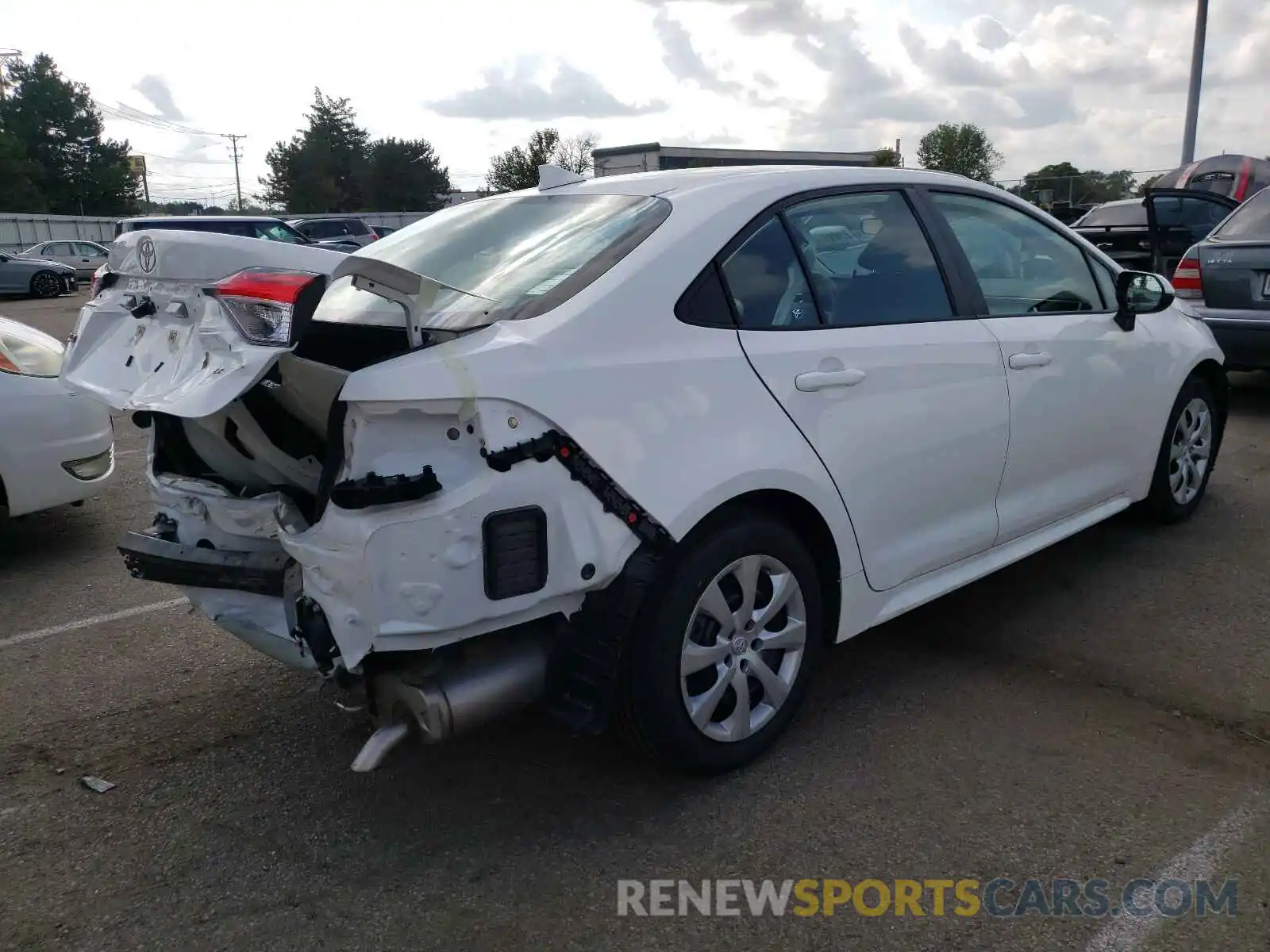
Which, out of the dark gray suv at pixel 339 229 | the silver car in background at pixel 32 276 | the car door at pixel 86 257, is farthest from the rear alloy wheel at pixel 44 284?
the dark gray suv at pixel 339 229

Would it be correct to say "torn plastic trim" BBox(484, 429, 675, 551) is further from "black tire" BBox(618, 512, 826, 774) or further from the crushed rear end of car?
"black tire" BBox(618, 512, 826, 774)

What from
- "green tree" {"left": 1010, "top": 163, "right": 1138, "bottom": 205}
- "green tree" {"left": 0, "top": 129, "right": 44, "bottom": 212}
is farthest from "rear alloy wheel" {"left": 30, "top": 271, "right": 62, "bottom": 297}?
"green tree" {"left": 0, "top": 129, "right": 44, "bottom": 212}

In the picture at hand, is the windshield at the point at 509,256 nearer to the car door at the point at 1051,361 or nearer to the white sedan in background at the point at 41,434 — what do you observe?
the car door at the point at 1051,361

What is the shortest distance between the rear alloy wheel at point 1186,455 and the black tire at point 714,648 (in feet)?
8.68

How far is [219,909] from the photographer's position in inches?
101

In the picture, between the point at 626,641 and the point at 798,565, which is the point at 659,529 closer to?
the point at 626,641

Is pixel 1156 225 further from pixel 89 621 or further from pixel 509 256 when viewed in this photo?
pixel 89 621

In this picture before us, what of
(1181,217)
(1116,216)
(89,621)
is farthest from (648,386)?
(1116,216)

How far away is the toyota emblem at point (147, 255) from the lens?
308cm

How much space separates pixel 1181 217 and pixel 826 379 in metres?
9.96

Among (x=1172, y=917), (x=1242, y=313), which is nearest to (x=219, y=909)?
(x=1172, y=917)

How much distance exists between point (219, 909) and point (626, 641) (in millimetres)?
1202

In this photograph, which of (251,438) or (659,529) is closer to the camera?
(659,529)

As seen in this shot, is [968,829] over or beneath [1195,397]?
beneath
